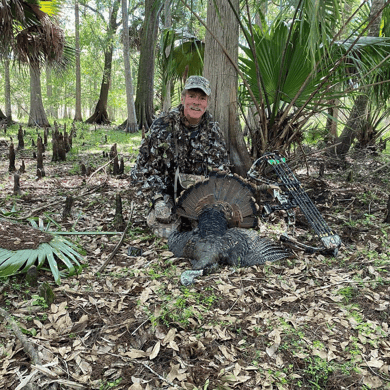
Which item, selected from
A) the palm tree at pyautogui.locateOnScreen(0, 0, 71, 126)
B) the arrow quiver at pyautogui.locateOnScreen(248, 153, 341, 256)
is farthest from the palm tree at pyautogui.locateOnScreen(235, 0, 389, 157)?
the palm tree at pyautogui.locateOnScreen(0, 0, 71, 126)

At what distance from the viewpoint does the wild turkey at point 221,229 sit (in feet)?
9.65

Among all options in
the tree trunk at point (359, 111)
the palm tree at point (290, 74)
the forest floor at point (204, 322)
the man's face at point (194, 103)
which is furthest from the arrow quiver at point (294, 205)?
the tree trunk at point (359, 111)

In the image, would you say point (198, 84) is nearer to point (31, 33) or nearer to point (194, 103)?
point (194, 103)

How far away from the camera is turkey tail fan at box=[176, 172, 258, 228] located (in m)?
3.37

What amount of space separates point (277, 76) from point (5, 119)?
11825mm

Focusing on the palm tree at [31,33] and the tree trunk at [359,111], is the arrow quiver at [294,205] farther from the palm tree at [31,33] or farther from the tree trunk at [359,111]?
the palm tree at [31,33]

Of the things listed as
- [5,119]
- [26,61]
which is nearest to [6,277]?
[26,61]

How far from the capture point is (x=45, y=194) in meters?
4.77

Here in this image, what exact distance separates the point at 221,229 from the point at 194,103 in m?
1.40

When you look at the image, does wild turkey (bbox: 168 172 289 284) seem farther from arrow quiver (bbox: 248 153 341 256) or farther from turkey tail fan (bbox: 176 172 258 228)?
arrow quiver (bbox: 248 153 341 256)

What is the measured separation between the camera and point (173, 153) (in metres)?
3.77

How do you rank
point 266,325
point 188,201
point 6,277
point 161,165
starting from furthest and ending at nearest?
point 161,165 < point 188,201 < point 6,277 < point 266,325

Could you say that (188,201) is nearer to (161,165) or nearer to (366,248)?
(161,165)

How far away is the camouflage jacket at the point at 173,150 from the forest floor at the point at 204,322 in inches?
27.6
